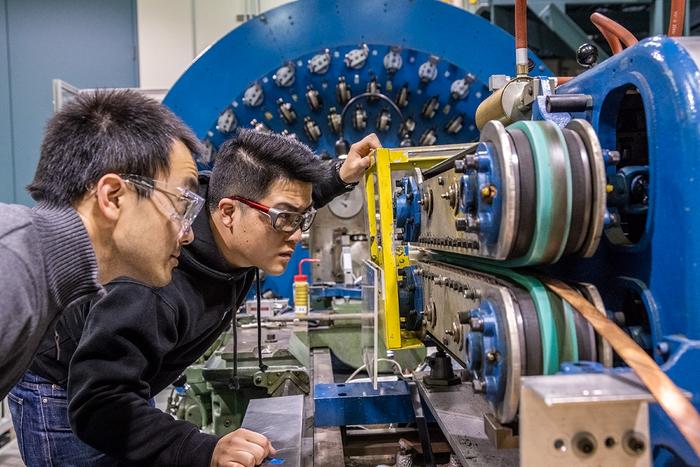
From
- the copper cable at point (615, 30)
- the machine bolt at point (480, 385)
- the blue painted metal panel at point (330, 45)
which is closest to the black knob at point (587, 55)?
the copper cable at point (615, 30)

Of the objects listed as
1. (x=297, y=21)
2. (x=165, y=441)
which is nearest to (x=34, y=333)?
(x=165, y=441)

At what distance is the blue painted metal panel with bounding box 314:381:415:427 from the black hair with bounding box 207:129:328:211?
625mm

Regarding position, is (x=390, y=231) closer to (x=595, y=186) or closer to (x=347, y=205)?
(x=595, y=186)

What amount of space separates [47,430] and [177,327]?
560mm

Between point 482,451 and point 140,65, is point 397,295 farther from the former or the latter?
point 140,65

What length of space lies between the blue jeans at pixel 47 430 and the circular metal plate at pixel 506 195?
1355 millimetres

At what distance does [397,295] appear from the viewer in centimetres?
150

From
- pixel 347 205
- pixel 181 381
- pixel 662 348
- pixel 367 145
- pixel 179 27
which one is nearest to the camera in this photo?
pixel 662 348

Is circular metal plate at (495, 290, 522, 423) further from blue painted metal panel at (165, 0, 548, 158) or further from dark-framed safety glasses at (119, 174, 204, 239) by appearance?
blue painted metal panel at (165, 0, 548, 158)

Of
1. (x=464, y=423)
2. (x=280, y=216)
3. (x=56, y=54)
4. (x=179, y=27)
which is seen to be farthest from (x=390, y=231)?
(x=56, y=54)

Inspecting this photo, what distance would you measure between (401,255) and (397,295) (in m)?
0.22

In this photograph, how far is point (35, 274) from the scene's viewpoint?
81cm

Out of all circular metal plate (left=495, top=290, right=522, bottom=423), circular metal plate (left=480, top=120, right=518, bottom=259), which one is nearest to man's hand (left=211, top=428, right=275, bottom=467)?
circular metal plate (left=495, top=290, right=522, bottom=423)

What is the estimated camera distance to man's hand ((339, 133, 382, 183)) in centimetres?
179
